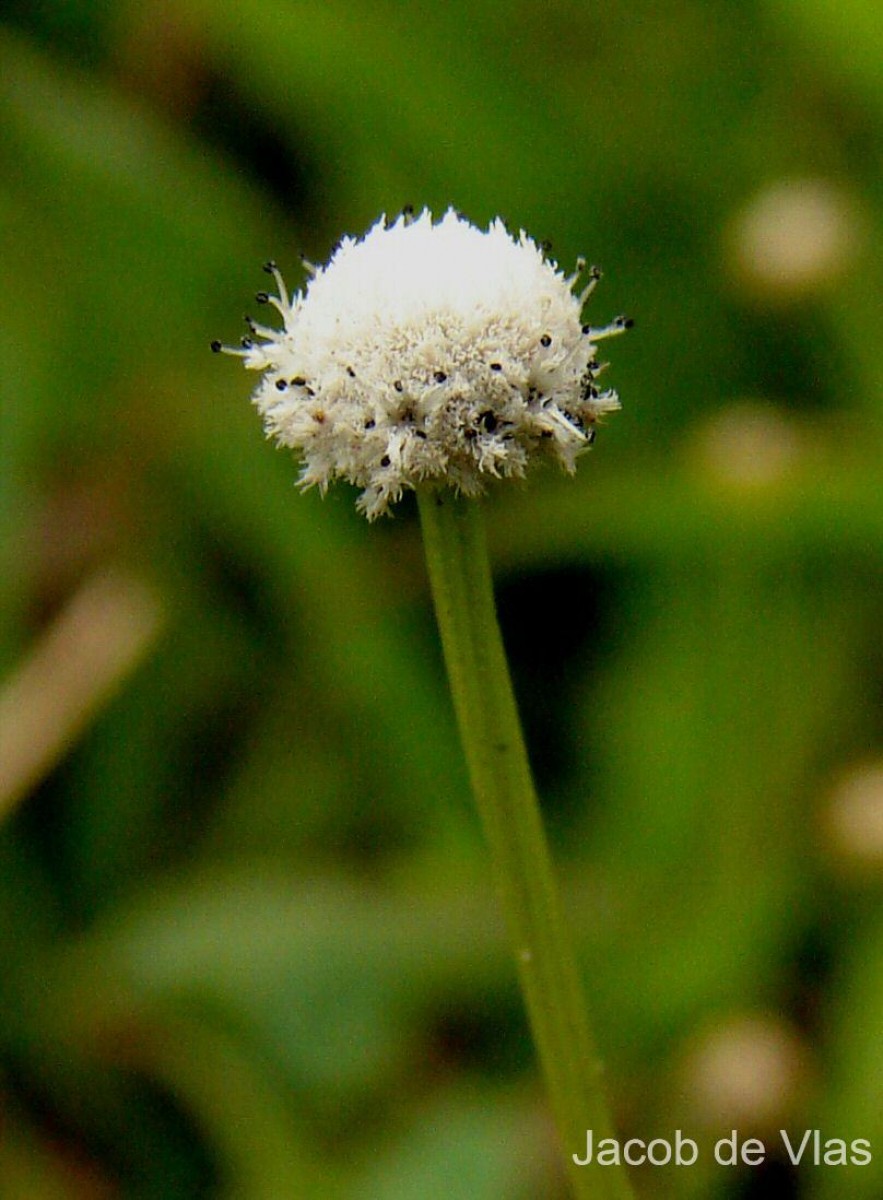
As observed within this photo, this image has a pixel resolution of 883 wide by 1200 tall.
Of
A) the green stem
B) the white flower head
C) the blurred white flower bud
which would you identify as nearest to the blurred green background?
the blurred white flower bud

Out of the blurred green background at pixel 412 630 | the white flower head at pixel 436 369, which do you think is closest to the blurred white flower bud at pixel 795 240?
the blurred green background at pixel 412 630

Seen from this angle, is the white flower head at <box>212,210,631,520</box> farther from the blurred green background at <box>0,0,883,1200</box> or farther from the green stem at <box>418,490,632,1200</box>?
the blurred green background at <box>0,0,883,1200</box>

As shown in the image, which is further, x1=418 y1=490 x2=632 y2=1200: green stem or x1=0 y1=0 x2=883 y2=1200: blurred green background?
x1=0 y1=0 x2=883 y2=1200: blurred green background

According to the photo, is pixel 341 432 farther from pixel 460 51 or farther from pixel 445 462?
pixel 460 51

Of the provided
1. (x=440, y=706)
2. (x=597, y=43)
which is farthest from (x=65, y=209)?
(x=440, y=706)

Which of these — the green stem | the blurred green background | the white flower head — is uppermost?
the blurred green background

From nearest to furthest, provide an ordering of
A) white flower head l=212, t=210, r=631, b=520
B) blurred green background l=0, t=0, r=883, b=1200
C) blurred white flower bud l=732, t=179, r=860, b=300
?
white flower head l=212, t=210, r=631, b=520
blurred green background l=0, t=0, r=883, b=1200
blurred white flower bud l=732, t=179, r=860, b=300
